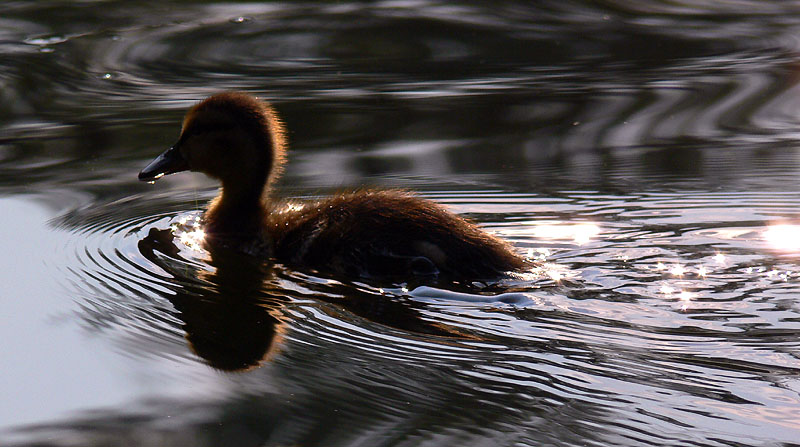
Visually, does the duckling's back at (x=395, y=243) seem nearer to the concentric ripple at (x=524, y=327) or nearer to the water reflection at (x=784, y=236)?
the concentric ripple at (x=524, y=327)

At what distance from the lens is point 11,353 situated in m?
3.16

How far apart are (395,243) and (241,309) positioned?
62cm

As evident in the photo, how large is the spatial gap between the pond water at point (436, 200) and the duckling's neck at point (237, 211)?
6.3 inches

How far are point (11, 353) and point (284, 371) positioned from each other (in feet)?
2.58

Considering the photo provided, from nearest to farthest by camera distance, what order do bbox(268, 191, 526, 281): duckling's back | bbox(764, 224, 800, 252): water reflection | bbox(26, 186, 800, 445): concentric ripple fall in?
bbox(26, 186, 800, 445): concentric ripple < bbox(268, 191, 526, 281): duckling's back < bbox(764, 224, 800, 252): water reflection

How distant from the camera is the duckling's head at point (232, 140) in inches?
185

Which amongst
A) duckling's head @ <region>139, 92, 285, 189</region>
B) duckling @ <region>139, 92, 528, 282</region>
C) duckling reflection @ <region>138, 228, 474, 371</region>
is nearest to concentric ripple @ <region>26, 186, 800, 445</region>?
duckling reflection @ <region>138, 228, 474, 371</region>

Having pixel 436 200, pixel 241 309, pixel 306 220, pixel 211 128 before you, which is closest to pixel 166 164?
pixel 211 128

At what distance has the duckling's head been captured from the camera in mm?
4688

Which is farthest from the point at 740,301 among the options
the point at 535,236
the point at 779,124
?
the point at 779,124

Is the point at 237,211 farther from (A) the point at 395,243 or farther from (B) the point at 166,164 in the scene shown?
(A) the point at 395,243

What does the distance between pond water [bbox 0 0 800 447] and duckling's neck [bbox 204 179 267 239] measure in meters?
0.16

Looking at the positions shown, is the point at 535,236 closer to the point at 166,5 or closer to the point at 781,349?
the point at 781,349

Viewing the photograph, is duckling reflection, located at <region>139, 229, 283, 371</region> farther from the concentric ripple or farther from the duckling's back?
the duckling's back
